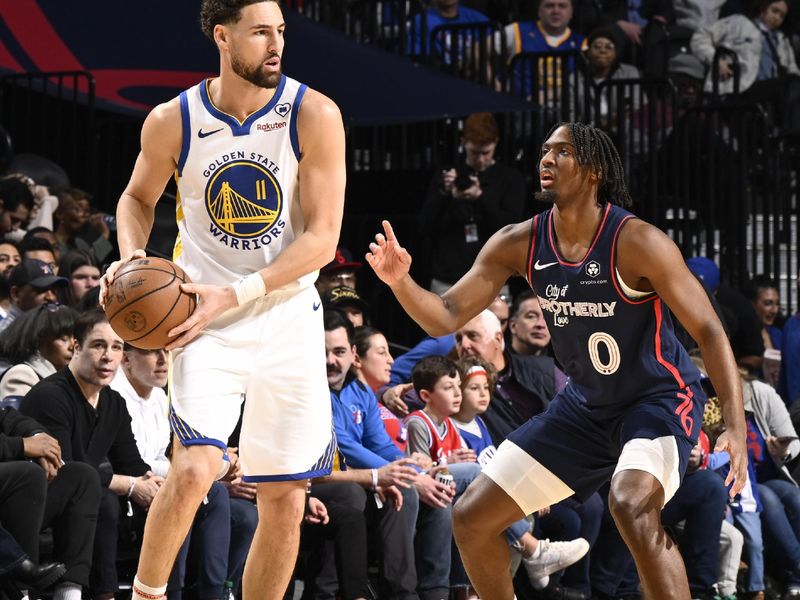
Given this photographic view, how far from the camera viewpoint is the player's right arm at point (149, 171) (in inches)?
191

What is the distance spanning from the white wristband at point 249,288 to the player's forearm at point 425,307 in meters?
0.68

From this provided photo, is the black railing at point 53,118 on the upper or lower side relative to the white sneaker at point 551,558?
upper

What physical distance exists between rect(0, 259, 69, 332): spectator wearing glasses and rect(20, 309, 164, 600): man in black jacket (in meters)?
1.20

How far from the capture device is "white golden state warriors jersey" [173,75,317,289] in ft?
15.7

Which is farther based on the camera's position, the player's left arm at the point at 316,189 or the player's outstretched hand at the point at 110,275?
the player's left arm at the point at 316,189

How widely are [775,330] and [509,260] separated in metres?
6.05

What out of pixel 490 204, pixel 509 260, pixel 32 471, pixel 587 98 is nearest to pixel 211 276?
pixel 509 260

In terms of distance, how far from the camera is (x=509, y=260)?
5398mm

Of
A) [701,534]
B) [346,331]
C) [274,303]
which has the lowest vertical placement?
[701,534]

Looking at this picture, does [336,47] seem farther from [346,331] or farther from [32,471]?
[32,471]

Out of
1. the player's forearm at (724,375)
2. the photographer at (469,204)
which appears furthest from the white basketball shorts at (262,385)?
the photographer at (469,204)

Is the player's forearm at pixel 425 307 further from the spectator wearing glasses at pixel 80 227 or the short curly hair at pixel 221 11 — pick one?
the spectator wearing glasses at pixel 80 227

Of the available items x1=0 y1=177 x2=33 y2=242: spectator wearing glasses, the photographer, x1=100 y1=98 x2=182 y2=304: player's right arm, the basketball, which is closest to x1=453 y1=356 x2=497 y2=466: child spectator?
the photographer

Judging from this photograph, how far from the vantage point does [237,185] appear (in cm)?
478
